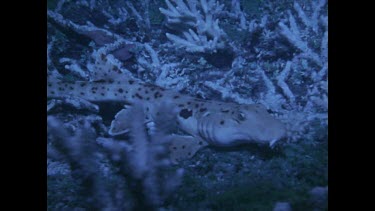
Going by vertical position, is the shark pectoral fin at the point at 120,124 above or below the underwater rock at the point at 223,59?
below

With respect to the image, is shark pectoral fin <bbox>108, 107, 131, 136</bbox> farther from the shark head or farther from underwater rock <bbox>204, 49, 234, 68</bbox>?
underwater rock <bbox>204, 49, 234, 68</bbox>

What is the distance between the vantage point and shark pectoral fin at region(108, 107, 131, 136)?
Answer: 8.54ft

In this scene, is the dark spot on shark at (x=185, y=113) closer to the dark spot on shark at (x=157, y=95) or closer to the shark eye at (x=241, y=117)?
the dark spot on shark at (x=157, y=95)

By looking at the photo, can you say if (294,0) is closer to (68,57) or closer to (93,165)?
(68,57)

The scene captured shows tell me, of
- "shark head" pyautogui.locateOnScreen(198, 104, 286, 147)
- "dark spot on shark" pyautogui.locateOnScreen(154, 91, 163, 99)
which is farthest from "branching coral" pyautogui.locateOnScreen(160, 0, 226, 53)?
"shark head" pyautogui.locateOnScreen(198, 104, 286, 147)

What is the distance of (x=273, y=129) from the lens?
8.52 ft

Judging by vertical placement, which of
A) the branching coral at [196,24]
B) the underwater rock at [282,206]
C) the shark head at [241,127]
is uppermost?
the branching coral at [196,24]

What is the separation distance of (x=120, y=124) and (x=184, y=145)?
1.71 feet

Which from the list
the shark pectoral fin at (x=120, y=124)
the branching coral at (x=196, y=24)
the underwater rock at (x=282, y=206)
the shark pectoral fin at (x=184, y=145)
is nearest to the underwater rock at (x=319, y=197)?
the underwater rock at (x=282, y=206)

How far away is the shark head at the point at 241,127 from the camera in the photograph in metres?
2.59

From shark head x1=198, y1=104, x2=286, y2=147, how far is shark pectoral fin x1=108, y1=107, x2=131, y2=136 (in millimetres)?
564

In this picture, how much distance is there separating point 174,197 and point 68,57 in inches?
53.2

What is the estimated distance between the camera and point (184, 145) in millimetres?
2609
